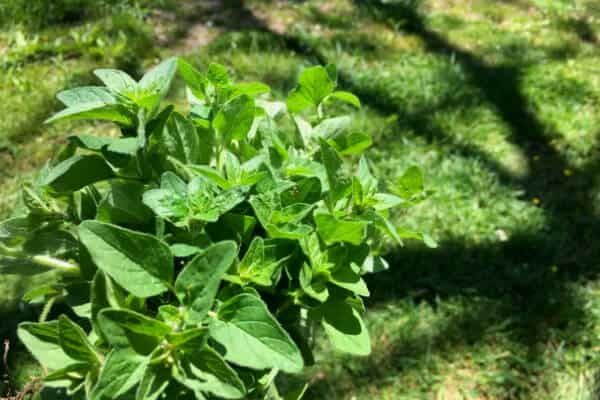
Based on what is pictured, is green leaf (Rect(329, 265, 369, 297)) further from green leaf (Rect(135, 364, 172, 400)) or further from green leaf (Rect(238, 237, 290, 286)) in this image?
green leaf (Rect(135, 364, 172, 400))

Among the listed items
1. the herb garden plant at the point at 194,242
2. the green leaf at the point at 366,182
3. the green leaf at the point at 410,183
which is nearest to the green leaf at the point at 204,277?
the herb garden plant at the point at 194,242

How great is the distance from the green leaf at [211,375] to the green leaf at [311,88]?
544 millimetres

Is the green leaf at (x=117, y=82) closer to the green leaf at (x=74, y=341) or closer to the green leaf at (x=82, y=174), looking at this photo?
the green leaf at (x=82, y=174)

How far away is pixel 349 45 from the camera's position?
4113 millimetres

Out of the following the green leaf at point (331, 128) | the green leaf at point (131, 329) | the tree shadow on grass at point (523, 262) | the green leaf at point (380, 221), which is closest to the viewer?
the green leaf at point (131, 329)

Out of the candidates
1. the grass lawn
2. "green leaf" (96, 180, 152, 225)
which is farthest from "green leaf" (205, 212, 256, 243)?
the grass lawn

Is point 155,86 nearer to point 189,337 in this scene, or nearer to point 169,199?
point 169,199

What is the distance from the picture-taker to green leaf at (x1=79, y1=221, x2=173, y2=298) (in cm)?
74

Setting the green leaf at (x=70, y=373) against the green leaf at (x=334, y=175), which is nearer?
the green leaf at (x=70, y=373)

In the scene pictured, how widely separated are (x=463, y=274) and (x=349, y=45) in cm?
215

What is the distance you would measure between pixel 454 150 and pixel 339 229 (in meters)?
2.63

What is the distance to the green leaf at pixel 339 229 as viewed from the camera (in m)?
0.86

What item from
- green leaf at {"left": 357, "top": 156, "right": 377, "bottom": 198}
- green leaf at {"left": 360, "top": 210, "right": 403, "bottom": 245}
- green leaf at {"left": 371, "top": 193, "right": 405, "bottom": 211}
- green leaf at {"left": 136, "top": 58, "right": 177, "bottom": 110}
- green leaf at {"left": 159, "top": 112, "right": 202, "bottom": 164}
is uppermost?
green leaf at {"left": 136, "top": 58, "right": 177, "bottom": 110}

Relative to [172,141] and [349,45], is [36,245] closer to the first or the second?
[172,141]
